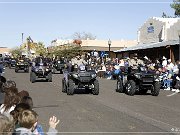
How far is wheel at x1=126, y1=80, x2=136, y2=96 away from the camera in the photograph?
1933 cm

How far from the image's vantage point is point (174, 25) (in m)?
45.6

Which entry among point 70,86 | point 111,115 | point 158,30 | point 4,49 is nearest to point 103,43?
point 158,30

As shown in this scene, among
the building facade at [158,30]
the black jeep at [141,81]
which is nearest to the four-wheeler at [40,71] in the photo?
the black jeep at [141,81]

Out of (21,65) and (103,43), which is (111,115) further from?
(103,43)

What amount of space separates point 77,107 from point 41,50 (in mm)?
98725

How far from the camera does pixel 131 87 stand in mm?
19469

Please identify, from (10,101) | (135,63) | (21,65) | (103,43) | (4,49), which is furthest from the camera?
(4,49)

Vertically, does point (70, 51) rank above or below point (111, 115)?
above

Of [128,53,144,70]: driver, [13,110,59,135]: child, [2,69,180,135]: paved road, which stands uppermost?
[128,53,144,70]: driver

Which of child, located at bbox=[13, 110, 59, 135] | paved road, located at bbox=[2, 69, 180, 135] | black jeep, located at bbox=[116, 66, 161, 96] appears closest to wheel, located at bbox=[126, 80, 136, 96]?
black jeep, located at bbox=[116, 66, 161, 96]

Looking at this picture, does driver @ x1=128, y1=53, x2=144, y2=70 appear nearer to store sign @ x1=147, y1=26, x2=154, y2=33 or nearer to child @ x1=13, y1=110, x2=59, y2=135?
child @ x1=13, y1=110, x2=59, y2=135

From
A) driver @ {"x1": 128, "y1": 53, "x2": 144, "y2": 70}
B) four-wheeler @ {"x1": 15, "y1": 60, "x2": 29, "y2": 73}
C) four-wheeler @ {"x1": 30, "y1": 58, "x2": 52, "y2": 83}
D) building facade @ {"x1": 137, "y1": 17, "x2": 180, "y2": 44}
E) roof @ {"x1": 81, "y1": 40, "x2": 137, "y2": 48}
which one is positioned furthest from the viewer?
roof @ {"x1": 81, "y1": 40, "x2": 137, "y2": 48}

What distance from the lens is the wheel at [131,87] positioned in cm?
1933

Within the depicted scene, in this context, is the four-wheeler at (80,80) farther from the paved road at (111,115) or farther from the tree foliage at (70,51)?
the tree foliage at (70,51)
